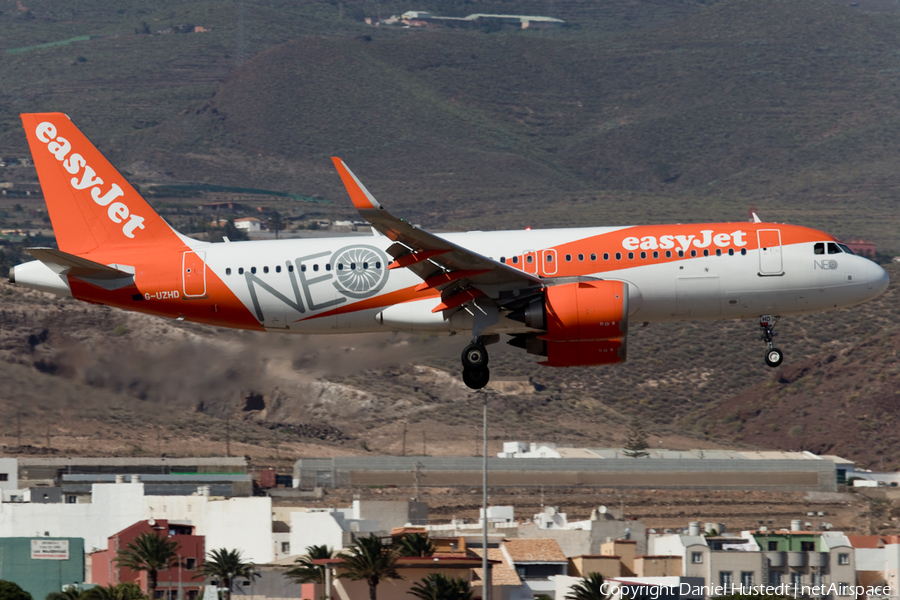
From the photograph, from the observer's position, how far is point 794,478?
3979 inches

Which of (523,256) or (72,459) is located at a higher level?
(523,256)

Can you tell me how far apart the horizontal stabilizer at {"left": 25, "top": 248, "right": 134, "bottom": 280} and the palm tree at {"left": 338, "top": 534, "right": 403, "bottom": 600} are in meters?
27.0

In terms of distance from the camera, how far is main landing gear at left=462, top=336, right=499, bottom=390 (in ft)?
129

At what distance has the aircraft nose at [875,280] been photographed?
132 feet

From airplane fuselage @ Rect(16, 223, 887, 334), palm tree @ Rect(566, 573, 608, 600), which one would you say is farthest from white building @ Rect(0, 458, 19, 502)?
airplane fuselage @ Rect(16, 223, 887, 334)

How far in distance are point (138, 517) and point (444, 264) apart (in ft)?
180

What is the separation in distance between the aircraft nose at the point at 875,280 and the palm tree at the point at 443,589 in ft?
92.9

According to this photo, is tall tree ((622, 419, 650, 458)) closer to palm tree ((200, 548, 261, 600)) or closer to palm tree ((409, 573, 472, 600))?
palm tree ((200, 548, 261, 600))

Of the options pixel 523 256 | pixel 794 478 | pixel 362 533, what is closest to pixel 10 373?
pixel 362 533

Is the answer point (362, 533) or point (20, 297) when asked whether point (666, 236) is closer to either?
point (362, 533)

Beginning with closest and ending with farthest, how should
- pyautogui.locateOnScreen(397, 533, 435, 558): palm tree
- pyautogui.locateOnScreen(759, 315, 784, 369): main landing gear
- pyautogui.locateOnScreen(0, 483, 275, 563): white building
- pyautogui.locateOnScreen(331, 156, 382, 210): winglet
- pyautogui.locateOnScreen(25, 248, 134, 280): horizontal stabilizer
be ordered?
1. pyautogui.locateOnScreen(331, 156, 382, 210): winglet
2. pyautogui.locateOnScreen(25, 248, 134, 280): horizontal stabilizer
3. pyautogui.locateOnScreen(759, 315, 784, 369): main landing gear
4. pyautogui.locateOnScreen(397, 533, 435, 558): palm tree
5. pyautogui.locateOnScreen(0, 483, 275, 563): white building

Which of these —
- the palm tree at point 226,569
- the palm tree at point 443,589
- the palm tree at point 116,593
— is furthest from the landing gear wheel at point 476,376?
the palm tree at point 226,569

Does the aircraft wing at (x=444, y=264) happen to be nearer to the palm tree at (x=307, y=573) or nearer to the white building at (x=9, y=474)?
the palm tree at (x=307, y=573)

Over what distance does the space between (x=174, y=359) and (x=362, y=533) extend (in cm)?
2627
